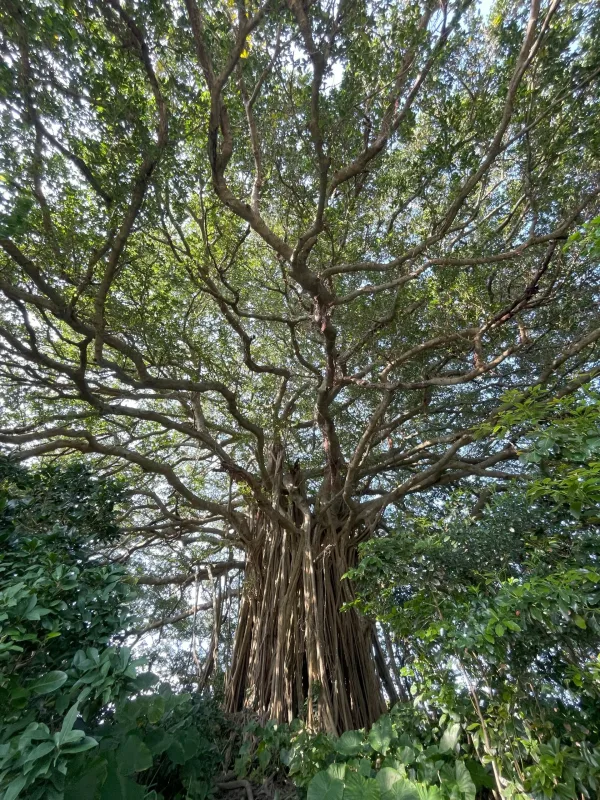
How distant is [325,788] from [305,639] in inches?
67.4

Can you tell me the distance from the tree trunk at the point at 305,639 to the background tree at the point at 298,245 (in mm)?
19

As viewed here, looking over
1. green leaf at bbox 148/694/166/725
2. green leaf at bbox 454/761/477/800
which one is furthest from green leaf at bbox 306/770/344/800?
green leaf at bbox 148/694/166/725

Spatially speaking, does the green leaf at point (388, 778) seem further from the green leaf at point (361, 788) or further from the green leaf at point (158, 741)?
the green leaf at point (158, 741)

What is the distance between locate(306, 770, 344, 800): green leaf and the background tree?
1.16 metres

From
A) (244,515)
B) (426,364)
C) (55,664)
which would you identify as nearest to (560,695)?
(55,664)

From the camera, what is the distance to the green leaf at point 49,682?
1.20 metres

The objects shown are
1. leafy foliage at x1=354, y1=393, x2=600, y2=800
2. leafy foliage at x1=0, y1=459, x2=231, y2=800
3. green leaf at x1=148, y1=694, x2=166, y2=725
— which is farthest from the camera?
green leaf at x1=148, y1=694, x2=166, y2=725

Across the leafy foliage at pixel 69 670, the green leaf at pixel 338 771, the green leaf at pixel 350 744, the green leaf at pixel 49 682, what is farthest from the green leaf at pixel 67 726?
the green leaf at pixel 350 744

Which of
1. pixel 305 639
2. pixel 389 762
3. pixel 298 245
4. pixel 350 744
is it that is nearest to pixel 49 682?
pixel 389 762

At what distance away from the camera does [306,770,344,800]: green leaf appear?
165cm

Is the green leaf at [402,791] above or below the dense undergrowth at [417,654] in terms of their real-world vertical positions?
below

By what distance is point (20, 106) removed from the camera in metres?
2.36

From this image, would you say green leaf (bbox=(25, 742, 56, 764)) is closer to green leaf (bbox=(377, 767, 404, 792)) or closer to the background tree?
green leaf (bbox=(377, 767, 404, 792))

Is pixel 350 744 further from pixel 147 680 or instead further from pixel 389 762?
pixel 147 680
